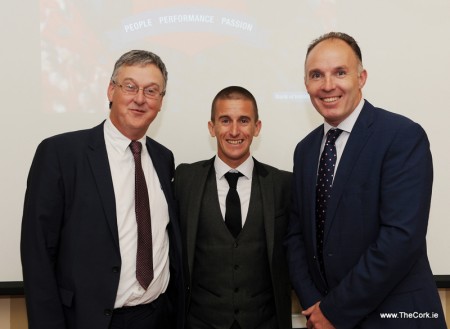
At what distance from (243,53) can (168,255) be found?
1.14 m

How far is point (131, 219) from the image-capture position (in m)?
1.88

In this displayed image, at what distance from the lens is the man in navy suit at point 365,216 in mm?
1625

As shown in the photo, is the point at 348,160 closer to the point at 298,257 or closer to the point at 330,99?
the point at 330,99

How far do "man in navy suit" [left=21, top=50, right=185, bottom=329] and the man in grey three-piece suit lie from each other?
0.14 m

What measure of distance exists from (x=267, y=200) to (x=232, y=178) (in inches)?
7.8

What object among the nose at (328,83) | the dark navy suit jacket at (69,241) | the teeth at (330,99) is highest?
the nose at (328,83)

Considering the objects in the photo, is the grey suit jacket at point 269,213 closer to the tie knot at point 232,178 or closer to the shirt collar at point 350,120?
the tie knot at point 232,178

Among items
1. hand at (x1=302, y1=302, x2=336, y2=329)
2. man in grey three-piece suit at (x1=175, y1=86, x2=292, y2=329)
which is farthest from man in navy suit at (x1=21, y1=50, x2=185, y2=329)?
hand at (x1=302, y1=302, x2=336, y2=329)

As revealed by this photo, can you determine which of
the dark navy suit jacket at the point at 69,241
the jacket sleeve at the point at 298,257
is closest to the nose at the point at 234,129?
the jacket sleeve at the point at 298,257

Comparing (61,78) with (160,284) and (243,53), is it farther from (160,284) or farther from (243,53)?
(160,284)

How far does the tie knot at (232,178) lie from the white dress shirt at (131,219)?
32 cm

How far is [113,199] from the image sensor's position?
5.96 ft

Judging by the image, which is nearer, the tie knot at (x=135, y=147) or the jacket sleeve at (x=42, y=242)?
the jacket sleeve at (x=42, y=242)

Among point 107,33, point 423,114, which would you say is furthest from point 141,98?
point 423,114
